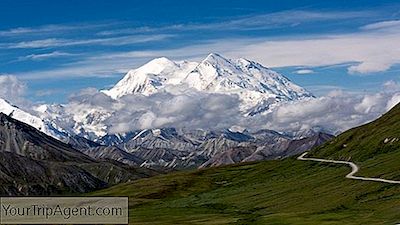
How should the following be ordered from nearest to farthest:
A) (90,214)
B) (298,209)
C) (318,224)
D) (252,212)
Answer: (90,214)
(318,224)
(298,209)
(252,212)

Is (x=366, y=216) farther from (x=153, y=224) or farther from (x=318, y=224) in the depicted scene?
(x=153, y=224)

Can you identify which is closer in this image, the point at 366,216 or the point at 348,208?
the point at 366,216

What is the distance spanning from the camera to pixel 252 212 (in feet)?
655

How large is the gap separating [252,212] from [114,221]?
8235 centimetres

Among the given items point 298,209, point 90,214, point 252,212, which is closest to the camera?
point 90,214

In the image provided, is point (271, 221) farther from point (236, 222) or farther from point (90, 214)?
point (90, 214)

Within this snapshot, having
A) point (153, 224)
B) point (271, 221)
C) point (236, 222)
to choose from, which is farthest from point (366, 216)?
point (153, 224)

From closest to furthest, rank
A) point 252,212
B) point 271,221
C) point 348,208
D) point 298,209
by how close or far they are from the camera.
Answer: point 271,221
point 348,208
point 298,209
point 252,212

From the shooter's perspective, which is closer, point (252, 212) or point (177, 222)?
point (177, 222)

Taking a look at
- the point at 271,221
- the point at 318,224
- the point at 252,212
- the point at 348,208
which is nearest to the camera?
the point at 318,224

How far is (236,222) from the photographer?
165 meters

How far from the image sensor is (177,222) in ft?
595

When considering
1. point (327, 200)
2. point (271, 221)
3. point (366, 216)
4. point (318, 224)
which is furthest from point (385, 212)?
point (327, 200)

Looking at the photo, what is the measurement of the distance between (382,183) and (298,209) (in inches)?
1108
